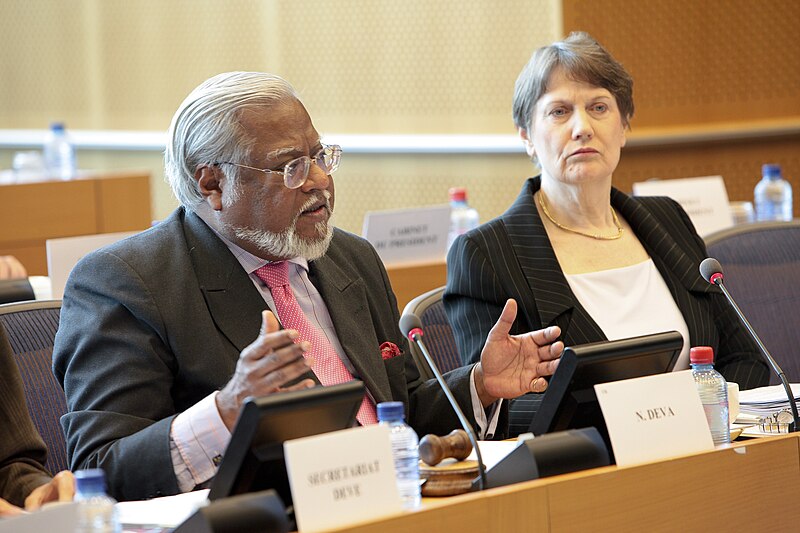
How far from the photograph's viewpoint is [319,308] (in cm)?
217

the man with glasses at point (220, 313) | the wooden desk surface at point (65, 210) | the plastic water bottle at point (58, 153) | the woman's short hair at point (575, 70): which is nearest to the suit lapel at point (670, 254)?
the woman's short hair at point (575, 70)

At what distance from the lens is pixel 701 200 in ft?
13.1

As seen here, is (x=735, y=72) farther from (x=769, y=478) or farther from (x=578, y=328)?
(x=769, y=478)

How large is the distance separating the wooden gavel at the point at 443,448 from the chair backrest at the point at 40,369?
2.77 ft

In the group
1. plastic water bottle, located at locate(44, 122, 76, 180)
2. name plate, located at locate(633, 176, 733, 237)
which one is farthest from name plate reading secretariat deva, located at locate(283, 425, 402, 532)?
plastic water bottle, located at locate(44, 122, 76, 180)

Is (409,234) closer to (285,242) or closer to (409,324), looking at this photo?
(285,242)

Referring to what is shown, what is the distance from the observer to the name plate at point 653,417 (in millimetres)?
1535

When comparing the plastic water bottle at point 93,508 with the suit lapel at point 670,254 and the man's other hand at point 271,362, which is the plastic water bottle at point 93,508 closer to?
the man's other hand at point 271,362

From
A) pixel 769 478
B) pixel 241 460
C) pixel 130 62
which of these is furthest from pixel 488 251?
pixel 130 62

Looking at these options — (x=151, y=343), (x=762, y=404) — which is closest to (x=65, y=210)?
(x=151, y=343)

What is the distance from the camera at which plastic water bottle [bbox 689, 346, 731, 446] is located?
1788 millimetres

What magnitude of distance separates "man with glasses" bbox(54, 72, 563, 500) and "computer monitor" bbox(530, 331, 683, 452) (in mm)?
303

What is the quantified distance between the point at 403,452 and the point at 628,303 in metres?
1.25

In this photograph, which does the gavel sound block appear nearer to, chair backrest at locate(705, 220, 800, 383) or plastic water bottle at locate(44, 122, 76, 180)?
chair backrest at locate(705, 220, 800, 383)
